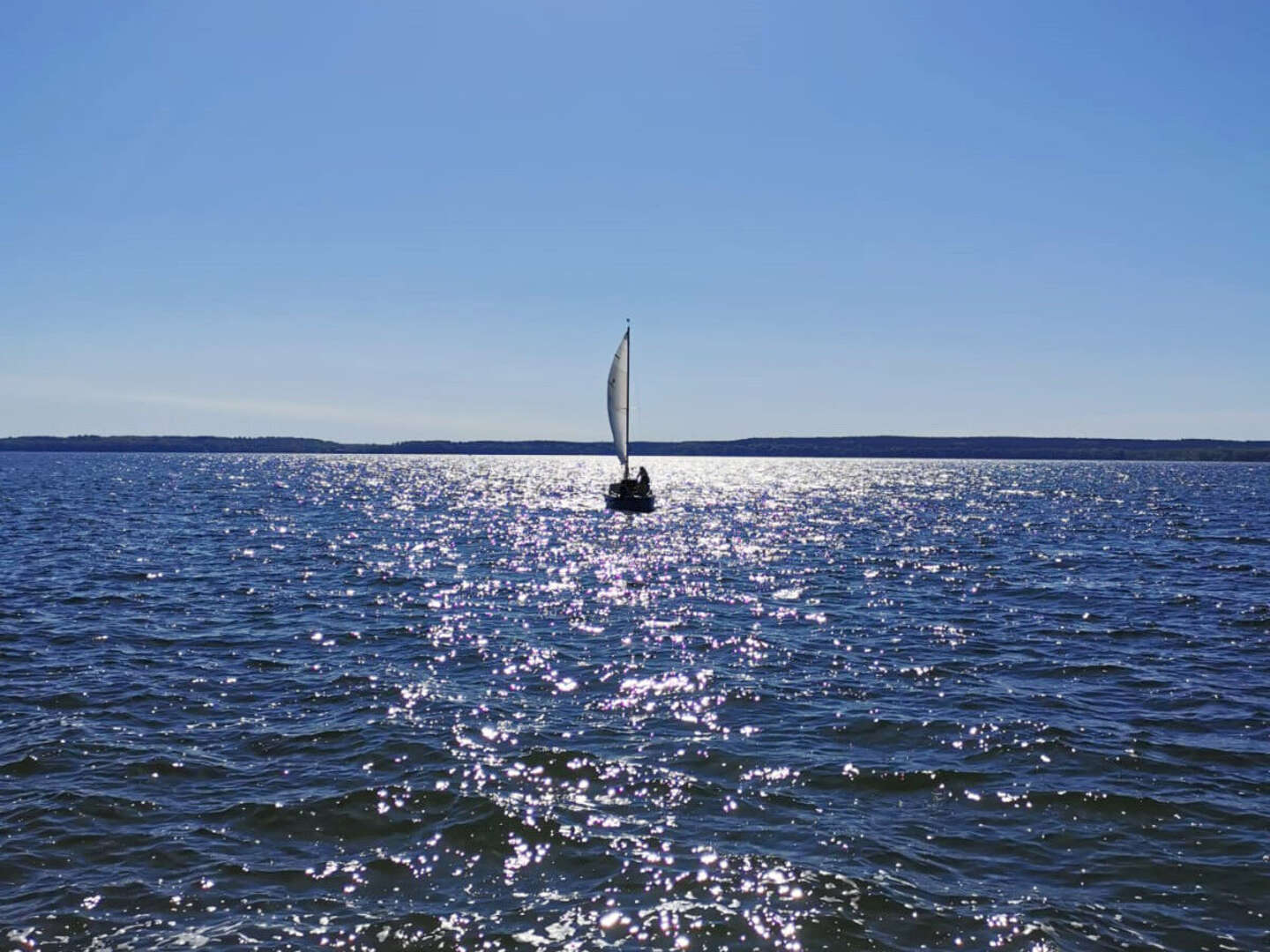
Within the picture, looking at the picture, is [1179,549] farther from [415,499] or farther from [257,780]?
[415,499]

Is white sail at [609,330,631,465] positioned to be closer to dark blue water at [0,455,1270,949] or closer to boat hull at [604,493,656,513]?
boat hull at [604,493,656,513]

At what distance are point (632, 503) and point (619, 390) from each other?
10426 mm

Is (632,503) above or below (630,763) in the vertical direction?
above

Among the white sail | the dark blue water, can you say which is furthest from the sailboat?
the dark blue water

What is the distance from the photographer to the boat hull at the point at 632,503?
72125 millimetres

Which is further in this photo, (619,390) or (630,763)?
(619,390)

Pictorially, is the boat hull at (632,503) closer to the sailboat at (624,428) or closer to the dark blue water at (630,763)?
the sailboat at (624,428)

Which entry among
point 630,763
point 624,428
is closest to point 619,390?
point 624,428

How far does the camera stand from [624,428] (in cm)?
7488

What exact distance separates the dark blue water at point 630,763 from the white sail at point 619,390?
1614 inches

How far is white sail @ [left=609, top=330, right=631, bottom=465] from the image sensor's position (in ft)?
240

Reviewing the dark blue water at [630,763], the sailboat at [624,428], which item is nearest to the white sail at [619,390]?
the sailboat at [624,428]

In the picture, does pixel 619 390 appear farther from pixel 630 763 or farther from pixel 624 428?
pixel 630 763

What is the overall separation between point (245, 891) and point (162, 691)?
967 centimetres
